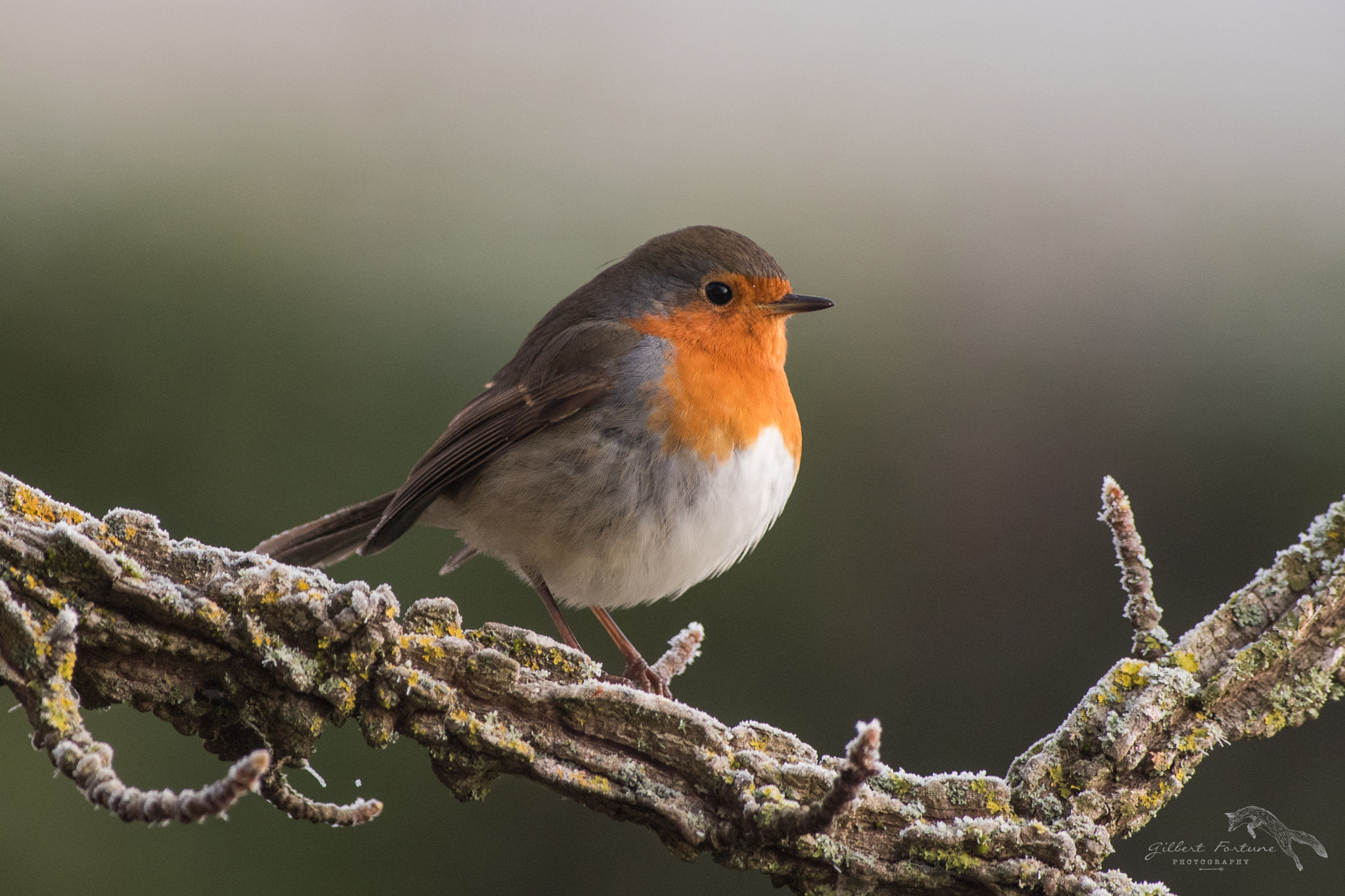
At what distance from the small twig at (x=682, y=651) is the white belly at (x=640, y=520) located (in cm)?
35

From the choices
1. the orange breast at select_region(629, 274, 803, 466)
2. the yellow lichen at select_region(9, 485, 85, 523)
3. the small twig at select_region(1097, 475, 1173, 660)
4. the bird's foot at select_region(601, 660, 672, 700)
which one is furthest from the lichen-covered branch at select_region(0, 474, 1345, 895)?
the orange breast at select_region(629, 274, 803, 466)

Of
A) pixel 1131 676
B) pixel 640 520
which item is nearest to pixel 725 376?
pixel 640 520

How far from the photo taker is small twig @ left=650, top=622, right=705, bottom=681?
8.23 feet

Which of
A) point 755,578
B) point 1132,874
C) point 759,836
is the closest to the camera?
point 759,836

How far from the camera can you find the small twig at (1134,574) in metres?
2.07

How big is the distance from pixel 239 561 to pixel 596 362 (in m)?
1.30

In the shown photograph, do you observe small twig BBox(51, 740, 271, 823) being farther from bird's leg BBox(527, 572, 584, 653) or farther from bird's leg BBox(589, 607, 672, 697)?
bird's leg BBox(527, 572, 584, 653)

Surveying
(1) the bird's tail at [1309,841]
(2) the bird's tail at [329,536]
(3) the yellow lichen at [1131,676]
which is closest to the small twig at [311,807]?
(2) the bird's tail at [329,536]

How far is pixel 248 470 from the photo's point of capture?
3225 millimetres

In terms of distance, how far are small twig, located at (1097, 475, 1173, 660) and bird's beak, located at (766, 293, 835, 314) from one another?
1.20 meters

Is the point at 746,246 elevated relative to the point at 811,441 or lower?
elevated

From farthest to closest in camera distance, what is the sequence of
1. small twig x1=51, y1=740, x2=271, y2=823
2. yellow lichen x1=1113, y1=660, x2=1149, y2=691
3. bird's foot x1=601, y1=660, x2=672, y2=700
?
bird's foot x1=601, y1=660, x2=672, y2=700 → yellow lichen x1=1113, y1=660, x2=1149, y2=691 → small twig x1=51, y1=740, x2=271, y2=823

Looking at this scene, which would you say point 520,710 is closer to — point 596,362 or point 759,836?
point 759,836

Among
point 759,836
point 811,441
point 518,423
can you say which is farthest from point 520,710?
point 811,441
